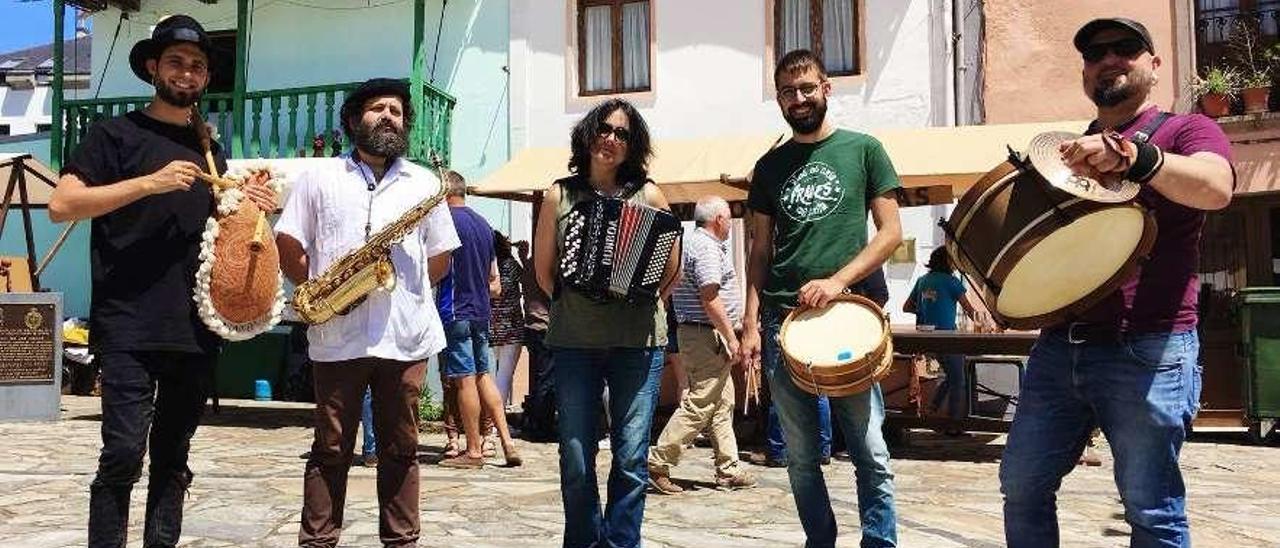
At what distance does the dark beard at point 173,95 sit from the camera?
355 cm

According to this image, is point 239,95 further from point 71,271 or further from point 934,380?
point 934,380

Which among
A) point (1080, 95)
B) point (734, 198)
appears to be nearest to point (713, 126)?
point (734, 198)

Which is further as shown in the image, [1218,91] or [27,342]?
[1218,91]

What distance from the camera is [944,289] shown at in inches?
339

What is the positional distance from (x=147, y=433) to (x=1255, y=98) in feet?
35.4

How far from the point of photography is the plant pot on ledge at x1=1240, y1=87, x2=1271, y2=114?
405 inches

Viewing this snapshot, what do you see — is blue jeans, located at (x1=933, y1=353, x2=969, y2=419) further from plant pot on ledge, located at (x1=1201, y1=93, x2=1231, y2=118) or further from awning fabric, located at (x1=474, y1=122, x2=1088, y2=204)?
plant pot on ledge, located at (x1=1201, y1=93, x2=1231, y2=118)

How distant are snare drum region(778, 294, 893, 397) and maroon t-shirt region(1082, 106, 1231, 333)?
0.81 metres

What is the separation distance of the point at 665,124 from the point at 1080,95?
15.2 ft

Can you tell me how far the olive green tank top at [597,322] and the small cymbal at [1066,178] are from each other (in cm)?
160

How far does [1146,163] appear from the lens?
2498mm

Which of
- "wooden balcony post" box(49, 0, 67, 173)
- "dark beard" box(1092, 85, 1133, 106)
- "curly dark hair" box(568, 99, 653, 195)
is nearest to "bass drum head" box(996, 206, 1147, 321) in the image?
"dark beard" box(1092, 85, 1133, 106)

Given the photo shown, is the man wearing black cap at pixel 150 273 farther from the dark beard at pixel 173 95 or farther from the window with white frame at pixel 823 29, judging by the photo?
the window with white frame at pixel 823 29

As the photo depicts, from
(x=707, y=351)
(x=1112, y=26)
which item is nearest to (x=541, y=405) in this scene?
(x=707, y=351)
